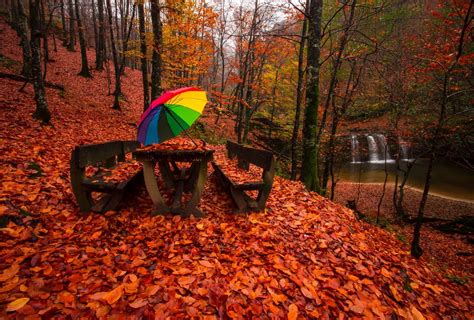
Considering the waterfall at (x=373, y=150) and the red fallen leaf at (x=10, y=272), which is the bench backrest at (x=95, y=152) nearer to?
the red fallen leaf at (x=10, y=272)

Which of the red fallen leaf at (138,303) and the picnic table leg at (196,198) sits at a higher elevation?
the picnic table leg at (196,198)

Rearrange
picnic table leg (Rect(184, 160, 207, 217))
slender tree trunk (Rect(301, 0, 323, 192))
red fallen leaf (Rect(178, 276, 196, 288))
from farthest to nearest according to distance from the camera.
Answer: slender tree trunk (Rect(301, 0, 323, 192)), picnic table leg (Rect(184, 160, 207, 217)), red fallen leaf (Rect(178, 276, 196, 288))

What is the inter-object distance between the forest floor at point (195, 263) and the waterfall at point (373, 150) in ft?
58.7

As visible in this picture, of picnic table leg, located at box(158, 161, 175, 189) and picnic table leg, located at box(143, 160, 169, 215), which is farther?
picnic table leg, located at box(158, 161, 175, 189)

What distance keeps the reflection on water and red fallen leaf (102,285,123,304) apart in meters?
14.1

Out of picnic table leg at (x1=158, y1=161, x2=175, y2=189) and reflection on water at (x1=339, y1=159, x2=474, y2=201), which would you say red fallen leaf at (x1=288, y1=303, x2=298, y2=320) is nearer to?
picnic table leg at (x1=158, y1=161, x2=175, y2=189)

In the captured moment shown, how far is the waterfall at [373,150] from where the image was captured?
19.6 meters

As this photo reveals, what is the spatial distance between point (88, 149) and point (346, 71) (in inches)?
756

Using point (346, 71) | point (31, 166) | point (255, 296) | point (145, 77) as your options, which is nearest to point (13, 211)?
point (31, 166)

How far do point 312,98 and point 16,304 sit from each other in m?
5.96

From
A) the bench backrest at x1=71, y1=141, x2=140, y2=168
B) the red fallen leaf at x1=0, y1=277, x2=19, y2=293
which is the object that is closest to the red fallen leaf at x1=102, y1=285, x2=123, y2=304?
the red fallen leaf at x1=0, y1=277, x2=19, y2=293

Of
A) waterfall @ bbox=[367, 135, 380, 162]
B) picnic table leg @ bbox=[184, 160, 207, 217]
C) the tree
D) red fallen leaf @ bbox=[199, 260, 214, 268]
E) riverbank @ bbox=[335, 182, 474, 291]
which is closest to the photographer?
red fallen leaf @ bbox=[199, 260, 214, 268]

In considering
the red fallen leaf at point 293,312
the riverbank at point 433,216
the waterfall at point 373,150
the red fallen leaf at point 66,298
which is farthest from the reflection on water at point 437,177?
the red fallen leaf at point 66,298

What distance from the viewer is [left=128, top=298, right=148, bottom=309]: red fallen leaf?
198 cm
